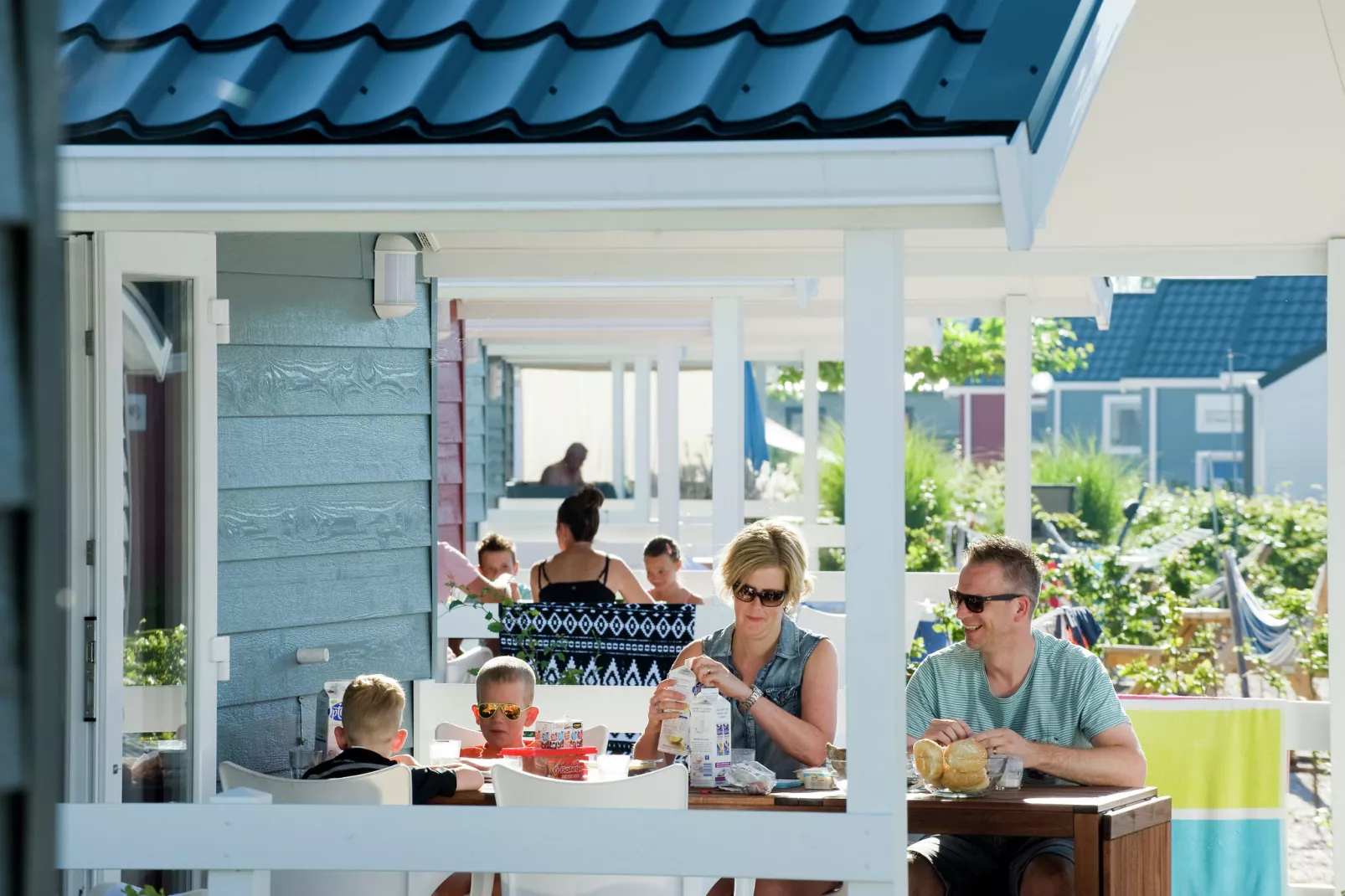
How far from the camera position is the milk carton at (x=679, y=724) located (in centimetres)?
359

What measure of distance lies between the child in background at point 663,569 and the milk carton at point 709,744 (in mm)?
3730

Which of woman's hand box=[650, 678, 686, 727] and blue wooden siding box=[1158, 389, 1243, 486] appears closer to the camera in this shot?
woman's hand box=[650, 678, 686, 727]

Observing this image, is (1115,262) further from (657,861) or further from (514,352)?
(514,352)

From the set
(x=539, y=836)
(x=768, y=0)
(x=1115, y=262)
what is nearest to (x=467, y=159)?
(x=768, y=0)

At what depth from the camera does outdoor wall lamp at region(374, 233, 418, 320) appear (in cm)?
496

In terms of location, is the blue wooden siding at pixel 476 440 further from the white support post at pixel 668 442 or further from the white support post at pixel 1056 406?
the white support post at pixel 1056 406

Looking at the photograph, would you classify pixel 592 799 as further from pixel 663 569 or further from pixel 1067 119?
pixel 663 569

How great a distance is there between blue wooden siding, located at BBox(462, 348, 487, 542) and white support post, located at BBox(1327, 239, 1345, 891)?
713cm

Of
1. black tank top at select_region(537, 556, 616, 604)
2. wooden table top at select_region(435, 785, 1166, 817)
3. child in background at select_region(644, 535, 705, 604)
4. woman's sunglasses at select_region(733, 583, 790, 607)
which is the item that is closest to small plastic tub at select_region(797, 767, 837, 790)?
wooden table top at select_region(435, 785, 1166, 817)

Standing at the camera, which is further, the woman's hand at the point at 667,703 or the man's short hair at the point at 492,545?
the man's short hair at the point at 492,545

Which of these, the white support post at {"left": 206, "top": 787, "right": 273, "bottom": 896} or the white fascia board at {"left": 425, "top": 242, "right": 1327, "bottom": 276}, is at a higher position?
the white fascia board at {"left": 425, "top": 242, "right": 1327, "bottom": 276}

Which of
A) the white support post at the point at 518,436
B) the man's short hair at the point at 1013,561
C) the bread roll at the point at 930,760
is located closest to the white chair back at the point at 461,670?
the man's short hair at the point at 1013,561

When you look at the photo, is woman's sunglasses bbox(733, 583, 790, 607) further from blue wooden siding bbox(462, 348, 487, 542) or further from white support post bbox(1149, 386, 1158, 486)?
white support post bbox(1149, 386, 1158, 486)

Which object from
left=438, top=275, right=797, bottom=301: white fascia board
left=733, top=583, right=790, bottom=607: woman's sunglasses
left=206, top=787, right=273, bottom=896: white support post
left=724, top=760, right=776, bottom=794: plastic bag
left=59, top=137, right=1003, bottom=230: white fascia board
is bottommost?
left=206, top=787, right=273, bottom=896: white support post
